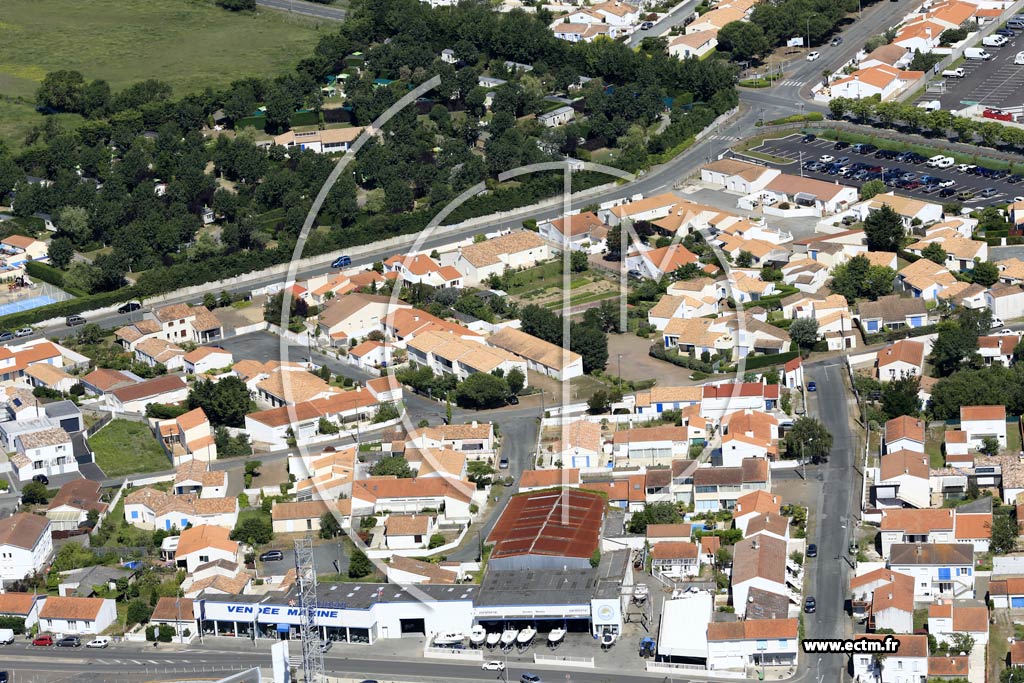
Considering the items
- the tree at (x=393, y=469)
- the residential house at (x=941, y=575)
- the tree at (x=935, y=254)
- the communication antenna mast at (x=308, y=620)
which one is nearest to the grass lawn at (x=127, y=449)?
the tree at (x=393, y=469)

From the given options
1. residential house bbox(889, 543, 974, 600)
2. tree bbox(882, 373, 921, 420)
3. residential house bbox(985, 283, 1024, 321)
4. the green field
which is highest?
the green field

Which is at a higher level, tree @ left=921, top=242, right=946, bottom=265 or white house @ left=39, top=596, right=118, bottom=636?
tree @ left=921, top=242, right=946, bottom=265

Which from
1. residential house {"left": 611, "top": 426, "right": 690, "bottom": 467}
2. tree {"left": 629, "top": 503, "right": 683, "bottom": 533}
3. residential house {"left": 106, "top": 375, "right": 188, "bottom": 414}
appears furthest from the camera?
residential house {"left": 106, "top": 375, "right": 188, "bottom": 414}

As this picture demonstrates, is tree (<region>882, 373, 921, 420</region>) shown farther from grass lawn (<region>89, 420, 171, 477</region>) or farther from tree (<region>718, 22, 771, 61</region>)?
tree (<region>718, 22, 771, 61</region>)

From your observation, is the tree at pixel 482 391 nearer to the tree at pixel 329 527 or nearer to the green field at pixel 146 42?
the tree at pixel 329 527

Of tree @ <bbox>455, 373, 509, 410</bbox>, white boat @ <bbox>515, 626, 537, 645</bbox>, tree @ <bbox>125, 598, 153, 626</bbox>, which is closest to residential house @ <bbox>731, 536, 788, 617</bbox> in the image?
white boat @ <bbox>515, 626, 537, 645</bbox>

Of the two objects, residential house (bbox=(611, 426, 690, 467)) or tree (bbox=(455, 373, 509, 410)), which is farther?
tree (bbox=(455, 373, 509, 410))

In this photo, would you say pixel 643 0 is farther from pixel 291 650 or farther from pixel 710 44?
pixel 291 650
